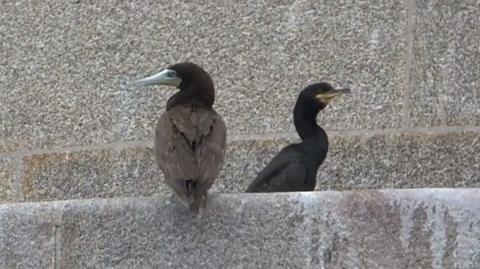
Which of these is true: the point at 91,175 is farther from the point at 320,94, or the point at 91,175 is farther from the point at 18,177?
the point at 320,94

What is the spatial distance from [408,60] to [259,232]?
154cm

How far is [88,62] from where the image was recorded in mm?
6559

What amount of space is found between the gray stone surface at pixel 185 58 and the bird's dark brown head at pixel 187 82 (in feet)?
2.10

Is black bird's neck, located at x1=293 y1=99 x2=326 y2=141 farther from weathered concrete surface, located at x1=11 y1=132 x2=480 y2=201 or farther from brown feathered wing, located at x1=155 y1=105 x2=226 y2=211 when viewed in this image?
brown feathered wing, located at x1=155 y1=105 x2=226 y2=211

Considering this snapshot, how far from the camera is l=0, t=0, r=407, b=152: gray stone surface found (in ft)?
20.3

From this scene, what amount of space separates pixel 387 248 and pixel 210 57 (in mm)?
1863

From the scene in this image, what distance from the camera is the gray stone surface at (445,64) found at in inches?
238

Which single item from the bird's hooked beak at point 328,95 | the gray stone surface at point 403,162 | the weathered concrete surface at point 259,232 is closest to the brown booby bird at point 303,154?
the bird's hooked beak at point 328,95

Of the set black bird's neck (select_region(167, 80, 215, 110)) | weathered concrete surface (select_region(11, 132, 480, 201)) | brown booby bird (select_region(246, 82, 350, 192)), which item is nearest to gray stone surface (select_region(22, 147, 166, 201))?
weathered concrete surface (select_region(11, 132, 480, 201))

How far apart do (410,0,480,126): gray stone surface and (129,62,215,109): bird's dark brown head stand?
35.6 inches

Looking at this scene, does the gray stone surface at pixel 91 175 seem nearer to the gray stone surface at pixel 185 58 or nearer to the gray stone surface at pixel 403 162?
the gray stone surface at pixel 185 58

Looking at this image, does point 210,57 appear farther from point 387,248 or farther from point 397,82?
point 387,248

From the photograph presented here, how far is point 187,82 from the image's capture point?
18.6 ft

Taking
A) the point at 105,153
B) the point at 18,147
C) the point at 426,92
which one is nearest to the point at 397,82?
the point at 426,92
